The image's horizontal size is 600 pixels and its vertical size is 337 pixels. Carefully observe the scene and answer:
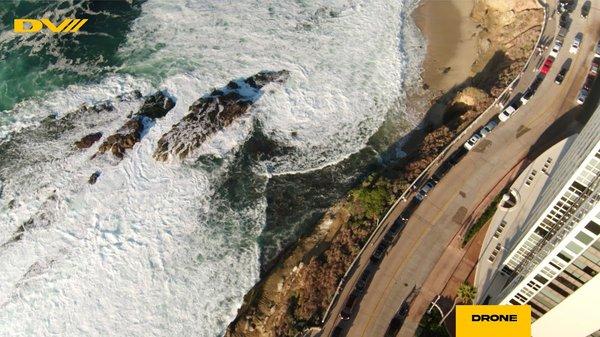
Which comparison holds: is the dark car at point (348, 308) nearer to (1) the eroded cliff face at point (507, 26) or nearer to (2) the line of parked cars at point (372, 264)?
(2) the line of parked cars at point (372, 264)

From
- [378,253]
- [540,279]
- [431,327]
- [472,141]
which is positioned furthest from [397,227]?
[540,279]

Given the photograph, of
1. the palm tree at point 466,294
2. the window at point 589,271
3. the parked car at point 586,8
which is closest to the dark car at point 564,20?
the parked car at point 586,8

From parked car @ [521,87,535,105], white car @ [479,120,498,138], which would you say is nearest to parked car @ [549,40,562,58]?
parked car @ [521,87,535,105]

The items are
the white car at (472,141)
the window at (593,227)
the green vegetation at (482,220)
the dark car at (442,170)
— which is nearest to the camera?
the window at (593,227)

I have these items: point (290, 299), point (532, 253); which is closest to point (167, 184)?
point (290, 299)

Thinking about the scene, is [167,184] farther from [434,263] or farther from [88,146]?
[434,263]

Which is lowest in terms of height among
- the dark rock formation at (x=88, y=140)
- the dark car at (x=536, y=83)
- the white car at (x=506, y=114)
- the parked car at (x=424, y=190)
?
the dark rock formation at (x=88, y=140)

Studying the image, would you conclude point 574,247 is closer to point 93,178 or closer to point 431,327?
point 431,327
